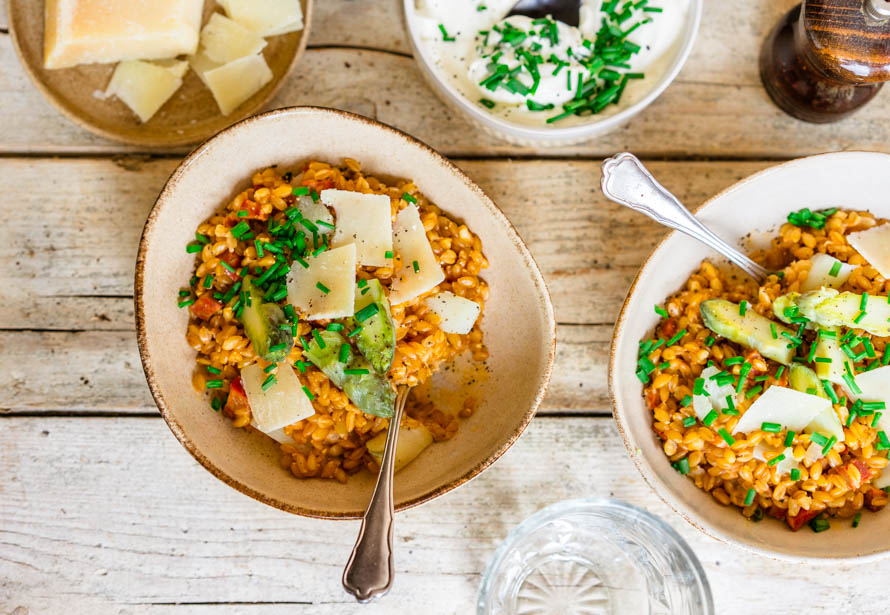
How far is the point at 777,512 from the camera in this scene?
1.52 metres

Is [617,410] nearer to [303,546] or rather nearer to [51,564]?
[303,546]

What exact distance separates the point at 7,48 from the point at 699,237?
1.66 meters

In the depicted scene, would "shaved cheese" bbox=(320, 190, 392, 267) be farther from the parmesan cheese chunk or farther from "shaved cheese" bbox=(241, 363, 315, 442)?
the parmesan cheese chunk

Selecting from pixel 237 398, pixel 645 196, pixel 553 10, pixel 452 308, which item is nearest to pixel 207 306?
pixel 237 398

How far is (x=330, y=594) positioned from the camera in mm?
1693

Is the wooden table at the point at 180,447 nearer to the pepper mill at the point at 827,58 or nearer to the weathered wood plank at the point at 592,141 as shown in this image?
the weathered wood plank at the point at 592,141

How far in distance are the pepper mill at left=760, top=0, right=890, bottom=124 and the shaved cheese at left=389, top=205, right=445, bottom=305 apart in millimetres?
883

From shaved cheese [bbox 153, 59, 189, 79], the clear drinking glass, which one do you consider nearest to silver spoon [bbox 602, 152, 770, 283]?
the clear drinking glass

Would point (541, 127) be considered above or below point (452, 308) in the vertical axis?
above

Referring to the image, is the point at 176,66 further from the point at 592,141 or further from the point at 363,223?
the point at 592,141

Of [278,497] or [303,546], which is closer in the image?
[278,497]

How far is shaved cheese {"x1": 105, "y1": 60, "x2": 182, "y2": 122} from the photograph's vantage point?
5.41ft

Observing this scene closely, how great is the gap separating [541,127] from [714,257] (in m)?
0.48

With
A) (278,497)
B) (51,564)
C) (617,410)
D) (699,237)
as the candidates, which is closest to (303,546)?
(278,497)
